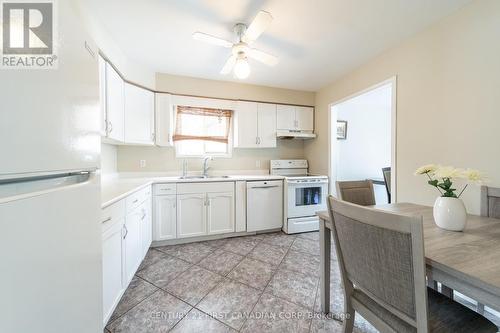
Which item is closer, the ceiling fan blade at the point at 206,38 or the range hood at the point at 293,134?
the ceiling fan blade at the point at 206,38

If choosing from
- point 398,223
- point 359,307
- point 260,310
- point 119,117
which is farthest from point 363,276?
point 119,117

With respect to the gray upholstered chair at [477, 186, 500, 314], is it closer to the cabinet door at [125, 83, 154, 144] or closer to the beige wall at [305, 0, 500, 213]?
the beige wall at [305, 0, 500, 213]

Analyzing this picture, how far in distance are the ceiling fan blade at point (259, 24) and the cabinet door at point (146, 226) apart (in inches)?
80.2

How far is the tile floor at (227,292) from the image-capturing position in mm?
1392

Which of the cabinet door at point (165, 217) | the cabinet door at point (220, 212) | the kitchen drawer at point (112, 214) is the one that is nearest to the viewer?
the kitchen drawer at point (112, 214)

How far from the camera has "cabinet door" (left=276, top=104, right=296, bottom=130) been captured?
3572 millimetres

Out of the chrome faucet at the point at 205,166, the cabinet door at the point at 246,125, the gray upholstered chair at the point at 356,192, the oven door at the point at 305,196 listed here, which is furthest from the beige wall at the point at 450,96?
the chrome faucet at the point at 205,166

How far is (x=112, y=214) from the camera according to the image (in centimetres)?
139

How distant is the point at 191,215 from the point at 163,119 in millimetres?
1496

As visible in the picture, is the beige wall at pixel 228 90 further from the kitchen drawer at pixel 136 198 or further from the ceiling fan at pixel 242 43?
the kitchen drawer at pixel 136 198

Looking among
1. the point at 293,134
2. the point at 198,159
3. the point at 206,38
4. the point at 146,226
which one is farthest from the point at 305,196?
the point at 206,38

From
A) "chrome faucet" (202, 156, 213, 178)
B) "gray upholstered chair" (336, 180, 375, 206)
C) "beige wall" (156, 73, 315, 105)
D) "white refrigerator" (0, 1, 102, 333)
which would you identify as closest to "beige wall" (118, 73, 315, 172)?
"beige wall" (156, 73, 315, 105)

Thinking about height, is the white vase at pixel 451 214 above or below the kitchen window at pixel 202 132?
Result: below

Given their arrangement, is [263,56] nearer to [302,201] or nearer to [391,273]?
[391,273]
